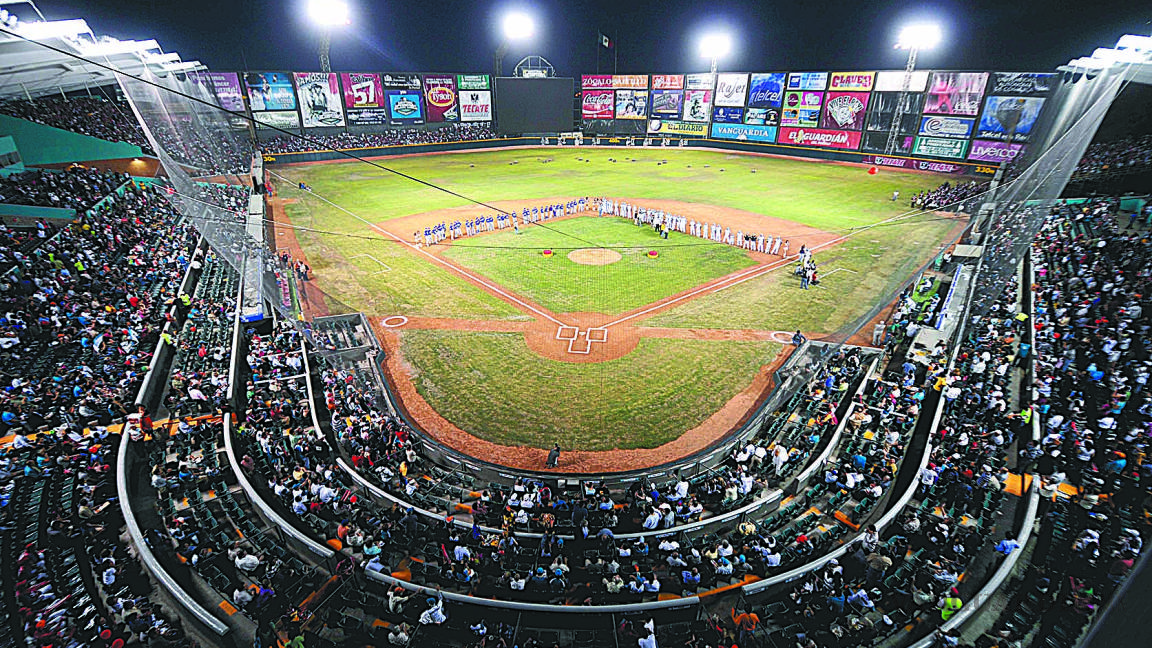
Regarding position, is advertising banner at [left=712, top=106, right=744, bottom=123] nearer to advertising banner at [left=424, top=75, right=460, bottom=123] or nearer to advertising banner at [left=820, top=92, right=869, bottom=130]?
advertising banner at [left=820, top=92, right=869, bottom=130]

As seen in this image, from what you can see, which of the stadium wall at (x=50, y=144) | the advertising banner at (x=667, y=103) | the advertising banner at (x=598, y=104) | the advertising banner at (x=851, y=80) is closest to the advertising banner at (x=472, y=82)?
the advertising banner at (x=598, y=104)

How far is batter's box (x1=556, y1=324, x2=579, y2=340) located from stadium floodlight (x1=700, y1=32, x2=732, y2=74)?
53.2 m

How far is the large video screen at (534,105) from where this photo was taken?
65.3 meters

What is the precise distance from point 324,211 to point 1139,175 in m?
47.8

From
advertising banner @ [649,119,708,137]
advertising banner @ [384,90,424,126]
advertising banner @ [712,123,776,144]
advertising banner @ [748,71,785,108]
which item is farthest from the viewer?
advertising banner @ [649,119,708,137]

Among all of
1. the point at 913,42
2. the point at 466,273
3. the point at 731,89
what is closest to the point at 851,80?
the point at 913,42

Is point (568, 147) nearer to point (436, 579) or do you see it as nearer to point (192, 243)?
point (192, 243)

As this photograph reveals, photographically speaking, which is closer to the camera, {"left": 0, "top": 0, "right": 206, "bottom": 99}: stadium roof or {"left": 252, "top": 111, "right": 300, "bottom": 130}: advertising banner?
{"left": 0, "top": 0, "right": 206, "bottom": 99}: stadium roof

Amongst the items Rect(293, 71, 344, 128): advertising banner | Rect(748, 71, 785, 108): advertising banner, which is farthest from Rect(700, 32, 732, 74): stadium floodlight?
Rect(293, 71, 344, 128): advertising banner

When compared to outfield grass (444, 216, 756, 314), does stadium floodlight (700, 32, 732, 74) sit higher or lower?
higher

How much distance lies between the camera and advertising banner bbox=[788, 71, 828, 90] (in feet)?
179

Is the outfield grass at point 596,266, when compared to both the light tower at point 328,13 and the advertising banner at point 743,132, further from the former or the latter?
the light tower at point 328,13

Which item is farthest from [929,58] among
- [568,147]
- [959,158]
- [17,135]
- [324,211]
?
[17,135]

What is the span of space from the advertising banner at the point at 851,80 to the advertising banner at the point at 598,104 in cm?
2638
